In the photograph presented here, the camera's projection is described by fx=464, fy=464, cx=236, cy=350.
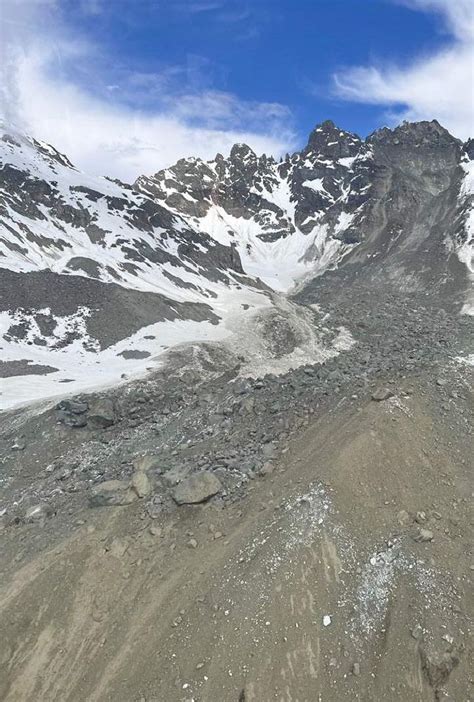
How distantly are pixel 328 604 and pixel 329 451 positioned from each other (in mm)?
6053

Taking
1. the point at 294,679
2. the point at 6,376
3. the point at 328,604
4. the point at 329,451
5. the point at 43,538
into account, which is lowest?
the point at 6,376

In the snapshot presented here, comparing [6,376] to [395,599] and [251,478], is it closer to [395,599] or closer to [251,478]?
[251,478]

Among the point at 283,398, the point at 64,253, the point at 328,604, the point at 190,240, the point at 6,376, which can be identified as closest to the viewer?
the point at 328,604

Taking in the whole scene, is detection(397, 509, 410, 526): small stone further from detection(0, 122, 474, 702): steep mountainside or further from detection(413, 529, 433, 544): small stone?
detection(413, 529, 433, 544): small stone

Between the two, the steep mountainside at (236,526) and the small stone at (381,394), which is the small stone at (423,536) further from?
the small stone at (381,394)

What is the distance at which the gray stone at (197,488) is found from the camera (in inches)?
701

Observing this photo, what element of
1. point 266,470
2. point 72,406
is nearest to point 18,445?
point 72,406

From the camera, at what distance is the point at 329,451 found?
61.1ft

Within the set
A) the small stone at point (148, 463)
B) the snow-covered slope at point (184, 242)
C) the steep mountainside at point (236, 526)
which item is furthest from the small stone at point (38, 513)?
the snow-covered slope at point (184, 242)

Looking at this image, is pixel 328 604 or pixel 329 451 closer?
pixel 328 604

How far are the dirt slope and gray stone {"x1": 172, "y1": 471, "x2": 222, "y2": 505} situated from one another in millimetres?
446

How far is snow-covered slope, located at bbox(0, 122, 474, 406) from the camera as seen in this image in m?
51.4

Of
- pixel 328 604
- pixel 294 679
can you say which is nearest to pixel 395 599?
pixel 328 604

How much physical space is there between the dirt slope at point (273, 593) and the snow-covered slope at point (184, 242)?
2050cm
